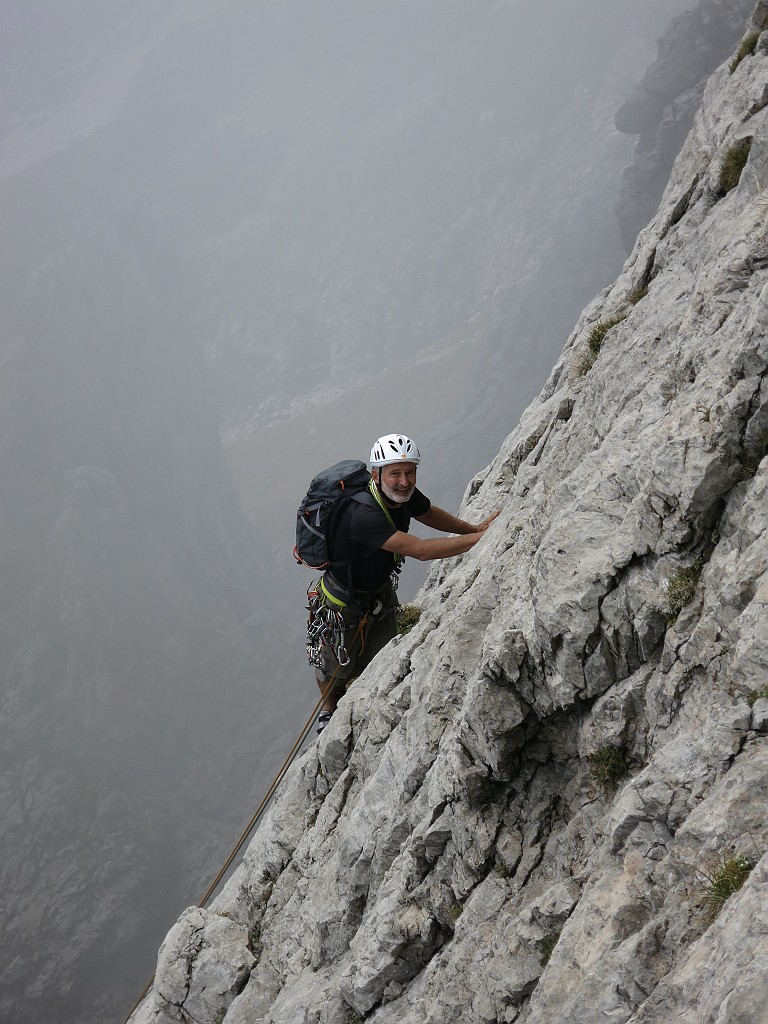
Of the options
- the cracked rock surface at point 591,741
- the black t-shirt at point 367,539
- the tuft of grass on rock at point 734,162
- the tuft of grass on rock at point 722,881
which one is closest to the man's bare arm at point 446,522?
the black t-shirt at point 367,539

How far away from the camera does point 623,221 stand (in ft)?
347

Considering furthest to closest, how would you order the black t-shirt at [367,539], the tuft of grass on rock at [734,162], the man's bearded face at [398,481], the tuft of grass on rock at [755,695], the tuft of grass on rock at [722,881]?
the man's bearded face at [398,481] < the black t-shirt at [367,539] < the tuft of grass on rock at [734,162] < the tuft of grass on rock at [755,695] < the tuft of grass on rock at [722,881]

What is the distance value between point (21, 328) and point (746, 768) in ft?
710

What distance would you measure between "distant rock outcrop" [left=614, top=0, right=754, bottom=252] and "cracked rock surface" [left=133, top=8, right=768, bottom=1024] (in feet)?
325

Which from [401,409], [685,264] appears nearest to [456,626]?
[685,264]

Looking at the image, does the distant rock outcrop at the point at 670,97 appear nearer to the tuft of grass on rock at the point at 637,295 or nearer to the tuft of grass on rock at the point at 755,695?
the tuft of grass on rock at the point at 637,295

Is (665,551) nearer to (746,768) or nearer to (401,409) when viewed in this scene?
(746,768)

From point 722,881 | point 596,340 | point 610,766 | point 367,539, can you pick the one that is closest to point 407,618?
point 367,539

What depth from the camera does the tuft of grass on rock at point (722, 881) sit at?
4.20m

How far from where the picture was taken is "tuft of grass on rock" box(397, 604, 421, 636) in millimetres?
11562

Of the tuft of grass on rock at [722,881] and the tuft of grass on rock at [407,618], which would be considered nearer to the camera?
the tuft of grass on rock at [722,881]

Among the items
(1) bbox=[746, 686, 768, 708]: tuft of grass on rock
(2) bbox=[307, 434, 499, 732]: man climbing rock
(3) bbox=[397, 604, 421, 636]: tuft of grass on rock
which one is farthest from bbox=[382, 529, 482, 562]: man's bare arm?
(1) bbox=[746, 686, 768, 708]: tuft of grass on rock

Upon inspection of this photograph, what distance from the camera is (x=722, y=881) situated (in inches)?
168

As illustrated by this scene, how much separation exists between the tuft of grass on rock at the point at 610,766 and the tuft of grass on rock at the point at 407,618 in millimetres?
5236
